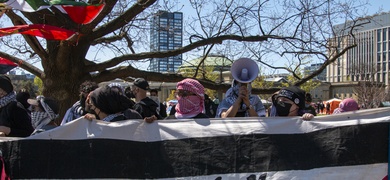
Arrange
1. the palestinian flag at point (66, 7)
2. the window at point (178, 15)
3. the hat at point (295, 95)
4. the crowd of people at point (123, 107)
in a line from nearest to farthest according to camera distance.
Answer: the crowd of people at point (123, 107), the hat at point (295, 95), the palestinian flag at point (66, 7), the window at point (178, 15)

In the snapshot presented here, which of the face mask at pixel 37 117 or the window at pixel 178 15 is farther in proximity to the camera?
the window at pixel 178 15

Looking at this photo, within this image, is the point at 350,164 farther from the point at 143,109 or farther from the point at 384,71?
the point at 384,71

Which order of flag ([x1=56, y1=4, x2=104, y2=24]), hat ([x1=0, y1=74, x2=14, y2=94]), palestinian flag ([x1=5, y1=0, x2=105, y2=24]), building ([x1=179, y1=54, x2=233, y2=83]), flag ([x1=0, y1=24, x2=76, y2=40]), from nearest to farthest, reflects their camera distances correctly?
hat ([x1=0, y1=74, x2=14, y2=94]) → palestinian flag ([x1=5, y1=0, x2=105, y2=24]) → flag ([x1=56, y1=4, x2=104, y2=24]) → flag ([x1=0, y1=24, x2=76, y2=40]) → building ([x1=179, y1=54, x2=233, y2=83])

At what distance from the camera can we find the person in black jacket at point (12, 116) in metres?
4.05

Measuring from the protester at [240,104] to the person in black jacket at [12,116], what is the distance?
197cm

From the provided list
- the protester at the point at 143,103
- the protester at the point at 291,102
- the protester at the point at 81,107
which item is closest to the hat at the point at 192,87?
the protester at the point at 291,102

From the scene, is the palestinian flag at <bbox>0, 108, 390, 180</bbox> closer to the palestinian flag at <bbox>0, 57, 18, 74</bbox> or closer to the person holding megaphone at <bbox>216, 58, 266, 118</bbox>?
the person holding megaphone at <bbox>216, 58, 266, 118</bbox>

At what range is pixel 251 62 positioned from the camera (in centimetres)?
411

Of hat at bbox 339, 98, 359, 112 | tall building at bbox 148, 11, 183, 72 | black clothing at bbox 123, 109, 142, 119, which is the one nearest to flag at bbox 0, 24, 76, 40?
tall building at bbox 148, 11, 183, 72

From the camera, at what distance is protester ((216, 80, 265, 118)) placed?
3871 millimetres

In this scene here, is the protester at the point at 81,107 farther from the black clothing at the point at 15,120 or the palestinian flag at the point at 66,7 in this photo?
the palestinian flag at the point at 66,7

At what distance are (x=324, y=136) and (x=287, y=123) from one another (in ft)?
1.02

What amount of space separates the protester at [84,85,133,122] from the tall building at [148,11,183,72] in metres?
5.50

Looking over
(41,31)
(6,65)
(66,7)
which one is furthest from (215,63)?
(6,65)
